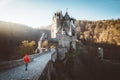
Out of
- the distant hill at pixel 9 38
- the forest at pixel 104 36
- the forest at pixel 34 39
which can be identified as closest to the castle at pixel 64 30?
the forest at pixel 34 39

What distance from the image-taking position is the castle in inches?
2102

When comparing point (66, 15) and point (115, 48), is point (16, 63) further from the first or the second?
point (115, 48)

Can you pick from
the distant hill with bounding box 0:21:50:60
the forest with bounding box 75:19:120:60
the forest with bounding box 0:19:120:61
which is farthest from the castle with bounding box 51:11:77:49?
the forest with bounding box 75:19:120:60

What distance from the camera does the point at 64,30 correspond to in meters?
61.6

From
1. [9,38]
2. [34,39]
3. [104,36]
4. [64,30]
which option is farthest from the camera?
[34,39]

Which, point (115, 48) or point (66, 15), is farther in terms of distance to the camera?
point (115, 48)

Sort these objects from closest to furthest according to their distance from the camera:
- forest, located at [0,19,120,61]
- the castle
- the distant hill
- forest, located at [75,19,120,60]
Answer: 1. the castle
2. the distant hill
3. forest, located at [0,19,120,61]
4. forest, located at [75,19,120,60]

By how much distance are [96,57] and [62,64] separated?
38920 mm

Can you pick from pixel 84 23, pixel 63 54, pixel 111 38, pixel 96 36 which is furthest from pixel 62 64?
pixel 84 23

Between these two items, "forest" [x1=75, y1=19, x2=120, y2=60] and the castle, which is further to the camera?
"forest" [x1=75, y1=19, x2=120, y2=60]

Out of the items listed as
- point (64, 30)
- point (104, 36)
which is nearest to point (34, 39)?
point (104, 36)

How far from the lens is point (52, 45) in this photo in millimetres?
63625

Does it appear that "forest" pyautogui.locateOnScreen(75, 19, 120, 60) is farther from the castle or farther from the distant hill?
the distant hill

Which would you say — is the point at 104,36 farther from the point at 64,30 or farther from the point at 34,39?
the point at 64,30
